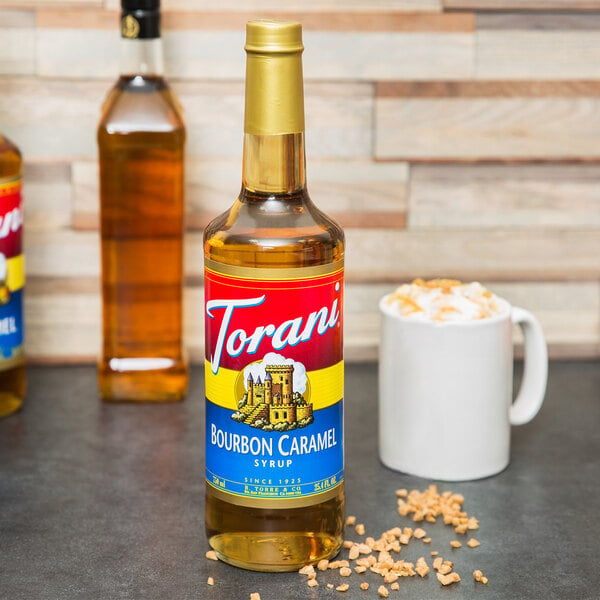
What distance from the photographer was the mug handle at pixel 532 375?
41.3 inches

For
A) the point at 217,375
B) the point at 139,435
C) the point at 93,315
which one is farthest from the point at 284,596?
the point at 93,315

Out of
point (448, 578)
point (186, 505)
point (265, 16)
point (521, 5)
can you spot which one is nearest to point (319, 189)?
point (265, 16)

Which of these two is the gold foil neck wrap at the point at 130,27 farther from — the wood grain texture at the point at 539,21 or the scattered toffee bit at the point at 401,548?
the scattered toffee bit at the point at 401,548

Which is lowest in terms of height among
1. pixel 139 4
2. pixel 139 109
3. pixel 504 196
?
pixel 504 196

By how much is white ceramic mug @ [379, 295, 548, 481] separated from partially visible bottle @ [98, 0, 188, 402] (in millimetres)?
267

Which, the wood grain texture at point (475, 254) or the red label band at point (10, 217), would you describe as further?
the wood grain texture at point (475, 254)

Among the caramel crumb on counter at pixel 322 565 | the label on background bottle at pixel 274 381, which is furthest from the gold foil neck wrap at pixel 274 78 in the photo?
the caramel crumb on counter at pixel 322 565

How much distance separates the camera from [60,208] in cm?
126

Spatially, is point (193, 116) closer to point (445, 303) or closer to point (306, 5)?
point (306, 5)

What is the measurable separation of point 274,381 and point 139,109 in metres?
0.44

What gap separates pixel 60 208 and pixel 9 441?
0.30 meters

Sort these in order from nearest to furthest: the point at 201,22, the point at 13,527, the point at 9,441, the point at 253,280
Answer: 1. the point at 253,280
2. the point at 13,527
3. the point at 9,441
4. the point at 201,22

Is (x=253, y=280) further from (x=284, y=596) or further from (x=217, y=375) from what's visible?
(x=284, y=596)

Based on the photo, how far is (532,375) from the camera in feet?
3.49
